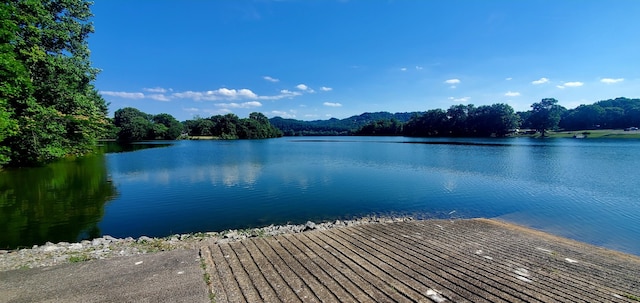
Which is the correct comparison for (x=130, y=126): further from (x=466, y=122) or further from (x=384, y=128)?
(x=466, y=122)

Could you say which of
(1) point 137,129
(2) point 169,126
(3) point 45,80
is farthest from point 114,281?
(2) point 169,126

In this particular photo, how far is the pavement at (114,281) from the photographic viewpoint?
5.21m

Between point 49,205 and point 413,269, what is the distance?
19.1 metres

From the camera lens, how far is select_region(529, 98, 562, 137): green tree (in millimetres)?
89000

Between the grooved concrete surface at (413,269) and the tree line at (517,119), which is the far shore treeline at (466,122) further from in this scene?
the grooved concrete surface at (413,269)

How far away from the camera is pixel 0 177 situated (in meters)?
22.3

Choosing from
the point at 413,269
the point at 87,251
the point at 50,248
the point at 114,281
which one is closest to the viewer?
the point at 114,281

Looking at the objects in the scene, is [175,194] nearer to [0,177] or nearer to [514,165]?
[0,177]

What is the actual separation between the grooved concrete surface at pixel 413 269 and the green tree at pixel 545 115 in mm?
103879

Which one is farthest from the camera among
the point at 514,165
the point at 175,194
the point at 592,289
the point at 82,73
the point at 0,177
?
the point at 514,165

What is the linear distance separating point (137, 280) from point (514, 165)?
35.4 metres

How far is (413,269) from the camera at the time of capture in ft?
21.5

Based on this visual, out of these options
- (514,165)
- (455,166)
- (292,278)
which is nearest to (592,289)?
(292,278)

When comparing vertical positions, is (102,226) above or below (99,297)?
below
